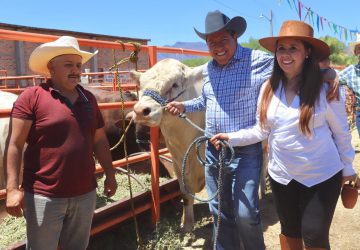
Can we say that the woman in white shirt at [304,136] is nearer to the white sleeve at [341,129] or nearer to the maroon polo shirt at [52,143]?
the white sleeve at [341,129]

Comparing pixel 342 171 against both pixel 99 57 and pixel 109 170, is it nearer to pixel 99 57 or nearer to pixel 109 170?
pixel 109 170

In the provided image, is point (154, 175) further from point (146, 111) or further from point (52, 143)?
point (52, 143)

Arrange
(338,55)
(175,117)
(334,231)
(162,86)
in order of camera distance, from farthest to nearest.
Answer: (338,55)
(334,231)
(175,117)
(162,86)

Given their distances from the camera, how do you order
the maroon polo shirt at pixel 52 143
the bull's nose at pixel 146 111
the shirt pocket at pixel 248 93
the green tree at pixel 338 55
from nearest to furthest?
the maroon polo shirt at pixel 52 143 < the shirt pocket at pixel 248 93 < the bull's nose at pixel 146 111 < the green tree at pixel 338 55

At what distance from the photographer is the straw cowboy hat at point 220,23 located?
2590 mm

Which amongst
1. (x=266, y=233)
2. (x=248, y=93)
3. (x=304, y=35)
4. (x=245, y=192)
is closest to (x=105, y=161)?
(x=245, y=192)

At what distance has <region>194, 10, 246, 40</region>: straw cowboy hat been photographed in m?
2.59

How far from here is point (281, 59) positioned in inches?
90.2

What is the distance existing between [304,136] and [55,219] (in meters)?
1.51

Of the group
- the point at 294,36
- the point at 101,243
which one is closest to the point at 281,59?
the point at 294,36

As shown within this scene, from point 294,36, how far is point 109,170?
1476 millimetres

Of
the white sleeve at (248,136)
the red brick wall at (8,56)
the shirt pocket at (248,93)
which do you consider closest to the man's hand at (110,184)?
the white sleeve at (248,136)

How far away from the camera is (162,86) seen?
136 inches

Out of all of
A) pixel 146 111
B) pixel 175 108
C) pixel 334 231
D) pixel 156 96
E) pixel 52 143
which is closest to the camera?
pixel 52 143
